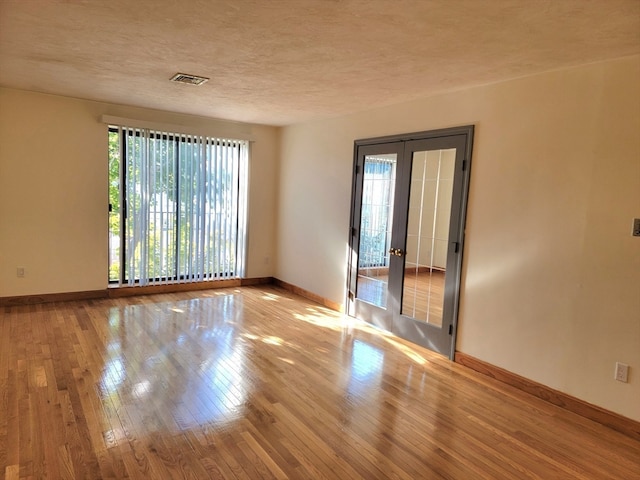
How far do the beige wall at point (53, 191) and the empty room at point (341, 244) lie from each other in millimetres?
25

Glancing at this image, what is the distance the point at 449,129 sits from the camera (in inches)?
153

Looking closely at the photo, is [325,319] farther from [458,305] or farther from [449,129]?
[449,129]

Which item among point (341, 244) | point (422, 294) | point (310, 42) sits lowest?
point (422, 294)

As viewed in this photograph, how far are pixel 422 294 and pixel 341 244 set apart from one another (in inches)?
57.0

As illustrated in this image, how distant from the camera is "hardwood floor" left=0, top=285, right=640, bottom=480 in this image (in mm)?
2260

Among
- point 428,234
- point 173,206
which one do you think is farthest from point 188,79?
point 428,234

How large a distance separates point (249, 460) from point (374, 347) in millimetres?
2127

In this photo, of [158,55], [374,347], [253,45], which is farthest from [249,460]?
[158,55]

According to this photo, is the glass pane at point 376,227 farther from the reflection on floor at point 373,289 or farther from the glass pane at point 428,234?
the glass pane at point 428,234

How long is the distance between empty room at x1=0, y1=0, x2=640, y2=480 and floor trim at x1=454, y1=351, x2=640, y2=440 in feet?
0.05

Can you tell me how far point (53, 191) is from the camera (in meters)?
5.02

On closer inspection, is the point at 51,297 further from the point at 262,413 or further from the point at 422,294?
the point at 422,294

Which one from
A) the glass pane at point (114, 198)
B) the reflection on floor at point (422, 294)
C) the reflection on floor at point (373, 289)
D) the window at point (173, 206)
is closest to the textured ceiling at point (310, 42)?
the glass pane at point (114, 198)

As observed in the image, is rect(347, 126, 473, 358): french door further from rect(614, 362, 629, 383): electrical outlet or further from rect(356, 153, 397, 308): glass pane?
rect(614, 362, 629, 383): electrical outlet
